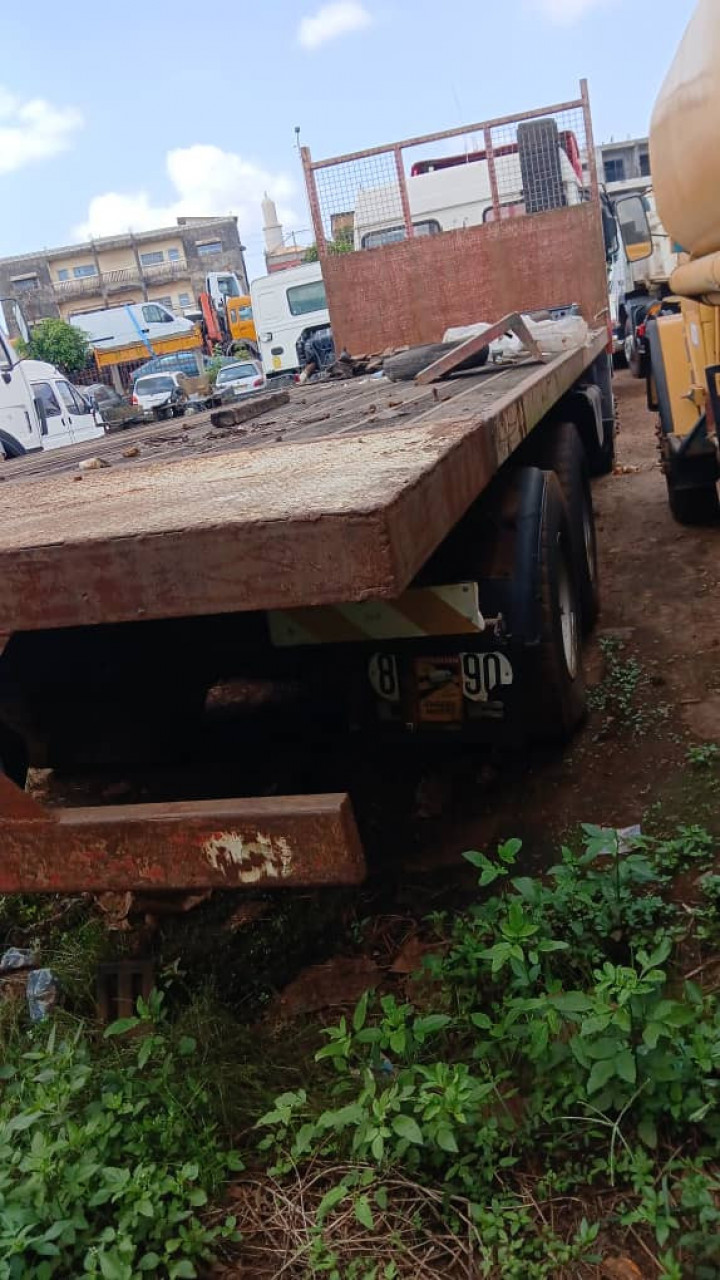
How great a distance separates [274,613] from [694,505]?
4500mm

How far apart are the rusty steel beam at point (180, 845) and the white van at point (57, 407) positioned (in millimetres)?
12487

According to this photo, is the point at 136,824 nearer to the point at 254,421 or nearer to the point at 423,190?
the point at 254,421

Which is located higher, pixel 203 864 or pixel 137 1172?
pixel 203 864

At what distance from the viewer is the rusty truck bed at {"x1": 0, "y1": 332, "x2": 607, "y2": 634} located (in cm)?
160

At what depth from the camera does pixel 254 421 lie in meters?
4.05

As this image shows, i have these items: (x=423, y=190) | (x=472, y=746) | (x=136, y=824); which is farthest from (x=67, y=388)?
(x=136, y=824)

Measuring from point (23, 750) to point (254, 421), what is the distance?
1.83m

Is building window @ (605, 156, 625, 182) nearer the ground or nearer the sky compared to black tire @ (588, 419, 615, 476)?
nearer the sky

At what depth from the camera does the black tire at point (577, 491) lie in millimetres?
4312

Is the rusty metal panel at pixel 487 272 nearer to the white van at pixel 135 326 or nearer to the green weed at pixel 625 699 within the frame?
the green weed at pixel 625 699

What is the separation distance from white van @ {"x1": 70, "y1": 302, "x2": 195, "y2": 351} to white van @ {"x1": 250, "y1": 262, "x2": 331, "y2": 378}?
14576 mm

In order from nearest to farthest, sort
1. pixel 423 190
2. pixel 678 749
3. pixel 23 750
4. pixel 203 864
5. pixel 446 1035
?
1. pixel 203 864
2. pixel 446 1035
3. pixel 23 750
4. pixel 678 749
5. pixel 423 190

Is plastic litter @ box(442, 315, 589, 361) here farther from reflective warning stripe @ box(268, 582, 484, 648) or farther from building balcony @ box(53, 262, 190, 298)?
building balcony @ box(53, 262, 190, 298)

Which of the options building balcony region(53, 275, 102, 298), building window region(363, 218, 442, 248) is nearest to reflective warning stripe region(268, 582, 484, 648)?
building window region(363, 218, 442, 248)
